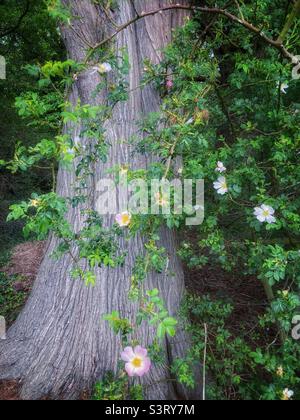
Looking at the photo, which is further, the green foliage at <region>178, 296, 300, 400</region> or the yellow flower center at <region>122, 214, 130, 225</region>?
the green foliage at <region>178, 296, 300, 400</region>

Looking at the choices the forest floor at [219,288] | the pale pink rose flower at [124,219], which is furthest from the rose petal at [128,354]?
the forest floor at [219,288]

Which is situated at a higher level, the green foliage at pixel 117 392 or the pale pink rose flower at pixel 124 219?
the pale pink rose flower at pixel 124 219

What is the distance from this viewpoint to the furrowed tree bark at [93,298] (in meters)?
2.39

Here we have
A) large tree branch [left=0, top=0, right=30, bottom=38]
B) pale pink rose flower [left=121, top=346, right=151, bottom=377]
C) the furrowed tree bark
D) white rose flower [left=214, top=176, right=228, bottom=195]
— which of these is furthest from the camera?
large tree branch [left=0, top=0, right=30, bottom=38]

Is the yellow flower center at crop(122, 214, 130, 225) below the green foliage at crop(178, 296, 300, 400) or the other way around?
the other way around

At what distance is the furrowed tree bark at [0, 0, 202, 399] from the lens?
239 cm

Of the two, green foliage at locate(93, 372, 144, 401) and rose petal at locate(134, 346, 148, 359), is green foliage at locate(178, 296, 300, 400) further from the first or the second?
rose petal at locate(134, 346, 148, 359)

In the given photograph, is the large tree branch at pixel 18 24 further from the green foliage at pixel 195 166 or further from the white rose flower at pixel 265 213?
the white rose flower at pixel 265 213

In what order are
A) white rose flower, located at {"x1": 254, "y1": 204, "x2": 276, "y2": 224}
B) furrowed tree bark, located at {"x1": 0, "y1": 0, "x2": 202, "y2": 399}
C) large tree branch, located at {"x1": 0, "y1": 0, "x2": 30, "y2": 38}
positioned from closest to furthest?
white rose flower, located at {"x1": 254, "y1": 204, "x2": 276, "y2": 224} → furrowed tree bark, located at {"x1": 0, "y1": 0, "x2": 202, "y2": 399} → large tree branch, located at {"x1": 0, "y1": 0, "x2": 30, "y2": 38}

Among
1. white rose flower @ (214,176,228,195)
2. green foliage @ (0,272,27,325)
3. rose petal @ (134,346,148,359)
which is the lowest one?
green foliage @ (0,272,27,325)

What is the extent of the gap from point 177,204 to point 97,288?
1085mm

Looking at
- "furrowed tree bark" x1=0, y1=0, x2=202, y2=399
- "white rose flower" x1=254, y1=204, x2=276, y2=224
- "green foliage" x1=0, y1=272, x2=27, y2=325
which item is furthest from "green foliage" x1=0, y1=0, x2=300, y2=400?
"green foliage" x1=0, y1=272, x2=27, y2=325

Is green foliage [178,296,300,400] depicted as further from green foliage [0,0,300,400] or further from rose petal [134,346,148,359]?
rose petal [134,346,148,359]

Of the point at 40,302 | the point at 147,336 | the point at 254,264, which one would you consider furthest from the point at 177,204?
the point at 40,302
